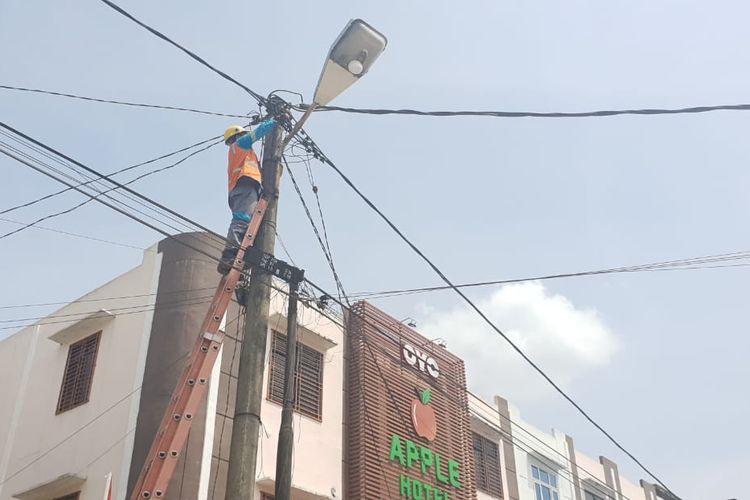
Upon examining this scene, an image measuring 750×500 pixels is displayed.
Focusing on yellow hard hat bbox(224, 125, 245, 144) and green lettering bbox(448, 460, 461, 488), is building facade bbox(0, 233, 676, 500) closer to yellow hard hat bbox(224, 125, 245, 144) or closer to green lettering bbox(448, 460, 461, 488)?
green lettering bbox(448, 460, 461, 488)

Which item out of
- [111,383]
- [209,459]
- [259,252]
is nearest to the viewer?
[259,252]

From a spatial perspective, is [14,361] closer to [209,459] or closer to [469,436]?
[209,459]

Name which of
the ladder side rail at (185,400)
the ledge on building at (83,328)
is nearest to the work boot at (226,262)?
the ladder side rail at (185,400)

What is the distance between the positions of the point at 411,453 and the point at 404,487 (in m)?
0.90

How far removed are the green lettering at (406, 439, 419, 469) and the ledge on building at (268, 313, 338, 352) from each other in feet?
9.20

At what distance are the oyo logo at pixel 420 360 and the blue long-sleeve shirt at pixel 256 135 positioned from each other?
918cm

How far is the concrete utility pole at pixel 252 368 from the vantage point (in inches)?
318

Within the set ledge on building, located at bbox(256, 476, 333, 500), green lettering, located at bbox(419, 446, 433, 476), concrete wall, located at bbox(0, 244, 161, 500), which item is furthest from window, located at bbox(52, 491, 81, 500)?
green lettering, located at bbox(419, 446, 433, 476)

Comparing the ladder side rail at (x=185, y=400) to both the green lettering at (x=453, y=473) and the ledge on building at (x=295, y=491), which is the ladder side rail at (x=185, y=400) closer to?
the ledge on building at (x=295, y=491)

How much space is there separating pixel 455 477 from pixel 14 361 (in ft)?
32.8

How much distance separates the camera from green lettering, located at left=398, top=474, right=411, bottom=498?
54.4ft

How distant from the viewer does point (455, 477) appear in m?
18.3

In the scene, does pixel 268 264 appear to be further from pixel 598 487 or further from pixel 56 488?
pixel 598 487

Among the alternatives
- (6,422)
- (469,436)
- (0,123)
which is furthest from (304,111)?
(469,436)
